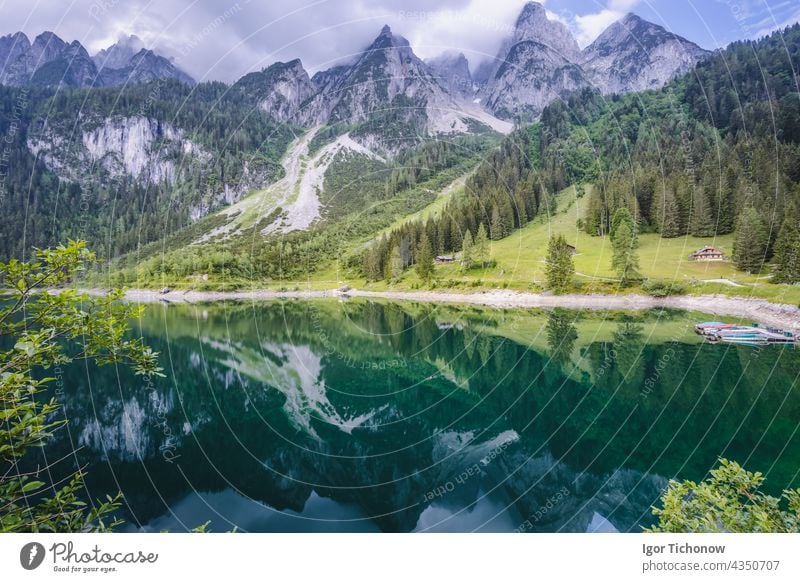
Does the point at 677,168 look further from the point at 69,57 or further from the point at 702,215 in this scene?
the point at 69,57

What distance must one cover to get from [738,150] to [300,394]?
61.2m

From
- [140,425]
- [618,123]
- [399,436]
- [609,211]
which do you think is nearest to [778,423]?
[399,436]

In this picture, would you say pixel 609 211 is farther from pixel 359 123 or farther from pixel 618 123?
pixel 359 123

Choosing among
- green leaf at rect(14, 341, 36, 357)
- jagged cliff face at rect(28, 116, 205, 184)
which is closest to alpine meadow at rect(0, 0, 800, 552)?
green leaf at rect(14, 341, 36, 357)

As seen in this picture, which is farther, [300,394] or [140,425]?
[300,394]

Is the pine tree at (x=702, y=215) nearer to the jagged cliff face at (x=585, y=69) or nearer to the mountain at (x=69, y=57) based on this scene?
the mountain at (x=69, y=57)

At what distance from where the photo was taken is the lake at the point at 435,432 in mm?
7520

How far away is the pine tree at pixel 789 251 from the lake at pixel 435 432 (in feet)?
27.9

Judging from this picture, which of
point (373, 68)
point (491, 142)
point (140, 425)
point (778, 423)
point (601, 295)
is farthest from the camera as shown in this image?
point (373, 68)

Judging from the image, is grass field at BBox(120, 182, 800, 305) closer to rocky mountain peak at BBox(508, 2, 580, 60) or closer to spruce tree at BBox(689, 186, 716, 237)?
spruce tree at BBox(689, 186, 716, 237)

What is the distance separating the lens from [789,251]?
2602cm

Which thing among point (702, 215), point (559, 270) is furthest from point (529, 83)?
point (559, 270)

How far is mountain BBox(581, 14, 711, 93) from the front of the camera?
13925 centimetres

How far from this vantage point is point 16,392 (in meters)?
1.86
